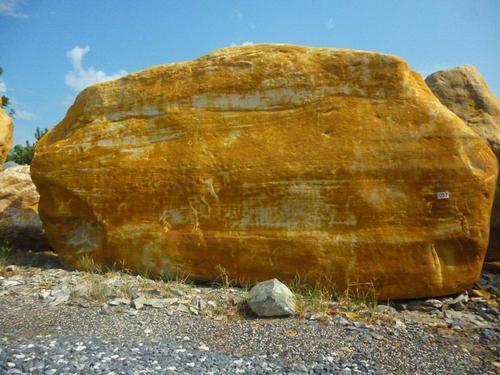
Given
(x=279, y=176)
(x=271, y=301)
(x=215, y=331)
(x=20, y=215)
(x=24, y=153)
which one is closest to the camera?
(x=215, y=331)

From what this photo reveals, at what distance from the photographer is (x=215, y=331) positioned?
450cm

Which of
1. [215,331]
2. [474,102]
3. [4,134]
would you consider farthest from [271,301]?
[4,134]

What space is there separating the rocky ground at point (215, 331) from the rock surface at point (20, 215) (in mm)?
1974

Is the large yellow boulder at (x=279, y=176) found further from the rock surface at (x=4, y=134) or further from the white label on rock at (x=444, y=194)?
the rock surface at (x=4, y=134)

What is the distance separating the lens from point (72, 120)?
7.21 meters

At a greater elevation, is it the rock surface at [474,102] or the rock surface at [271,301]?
the rock surface at [474,102]

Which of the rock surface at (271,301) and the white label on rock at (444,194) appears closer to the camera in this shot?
the rock surface at (271,301)

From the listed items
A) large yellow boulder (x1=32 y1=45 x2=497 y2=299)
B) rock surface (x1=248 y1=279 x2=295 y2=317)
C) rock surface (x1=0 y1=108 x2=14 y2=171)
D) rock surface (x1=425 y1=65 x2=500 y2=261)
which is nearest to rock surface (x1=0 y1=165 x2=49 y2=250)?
rock surface (x1=0 y1=108 x2=14 y2=171)

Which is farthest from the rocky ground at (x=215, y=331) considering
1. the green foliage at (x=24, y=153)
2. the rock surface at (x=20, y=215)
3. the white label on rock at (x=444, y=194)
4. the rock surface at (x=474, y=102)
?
the green foliage at (x=24, y=153)

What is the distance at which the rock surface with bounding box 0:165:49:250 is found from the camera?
321 inches

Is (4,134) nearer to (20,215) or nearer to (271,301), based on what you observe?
(20,215)

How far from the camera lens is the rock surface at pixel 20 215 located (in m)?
8.15

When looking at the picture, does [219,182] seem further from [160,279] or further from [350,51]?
[350,51]

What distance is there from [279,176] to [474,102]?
3877 mm
